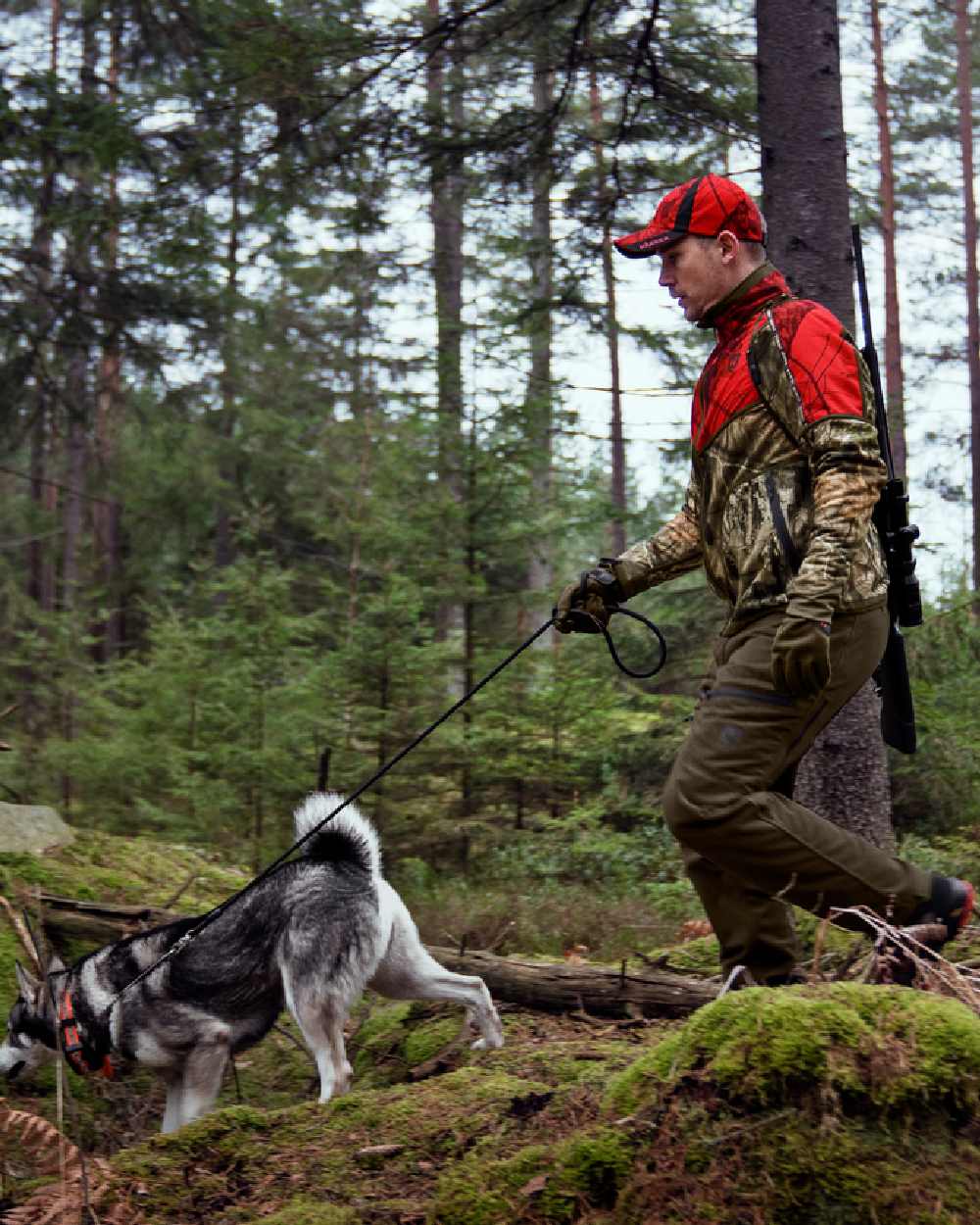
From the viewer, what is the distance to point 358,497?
1184cm

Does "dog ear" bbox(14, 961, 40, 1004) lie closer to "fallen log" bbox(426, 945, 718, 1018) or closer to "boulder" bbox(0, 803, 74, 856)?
"boulder" bbox(0, 803, 74, 856)

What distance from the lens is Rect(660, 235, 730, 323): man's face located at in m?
3.90

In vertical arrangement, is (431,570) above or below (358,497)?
below

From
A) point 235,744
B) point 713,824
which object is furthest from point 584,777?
point 713,824

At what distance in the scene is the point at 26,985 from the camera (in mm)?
5074

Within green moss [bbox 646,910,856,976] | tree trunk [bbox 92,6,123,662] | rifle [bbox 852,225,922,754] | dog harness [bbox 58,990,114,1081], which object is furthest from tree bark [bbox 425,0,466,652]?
tree trunk [bbox 92,6,123,662]

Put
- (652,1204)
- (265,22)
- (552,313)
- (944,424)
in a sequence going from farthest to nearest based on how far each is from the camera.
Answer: (944,424)
(552,313)
(265,22)
(652,1204)

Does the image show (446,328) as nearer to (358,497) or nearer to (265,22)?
(358,497)

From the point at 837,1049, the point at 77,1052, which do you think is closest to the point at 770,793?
the point at 837,1049

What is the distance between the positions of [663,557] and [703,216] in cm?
127

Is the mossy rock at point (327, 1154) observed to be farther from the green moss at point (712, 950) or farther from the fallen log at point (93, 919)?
the fallen log at point (93, 919)

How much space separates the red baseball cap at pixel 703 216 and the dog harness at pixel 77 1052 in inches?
145

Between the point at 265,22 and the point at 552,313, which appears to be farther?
the point at 552,313

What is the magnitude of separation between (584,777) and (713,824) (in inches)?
297
